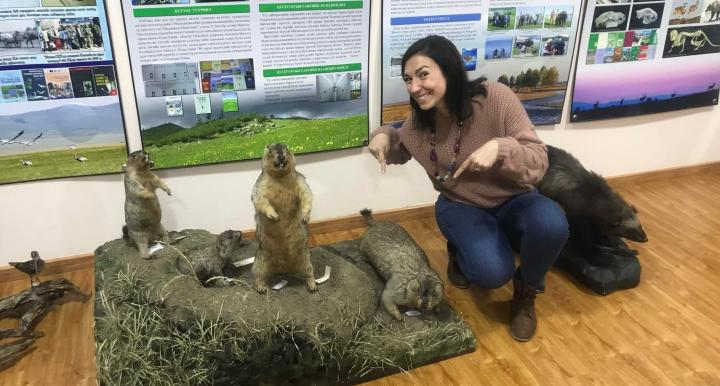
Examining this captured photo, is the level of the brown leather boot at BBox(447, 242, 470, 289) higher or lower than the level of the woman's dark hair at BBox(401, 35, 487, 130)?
lower

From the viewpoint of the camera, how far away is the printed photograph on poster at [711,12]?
397 cm

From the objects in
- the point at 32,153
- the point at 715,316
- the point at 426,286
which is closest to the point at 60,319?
the point at 32,153

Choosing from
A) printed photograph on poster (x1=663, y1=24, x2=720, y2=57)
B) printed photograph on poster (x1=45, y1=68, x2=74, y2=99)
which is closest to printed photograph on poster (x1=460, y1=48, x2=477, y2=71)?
printed photograph on poster (x1=663, y1=24, x2=720, y2=57)

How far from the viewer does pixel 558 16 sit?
11.8 ft

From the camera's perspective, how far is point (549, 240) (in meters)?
2.49

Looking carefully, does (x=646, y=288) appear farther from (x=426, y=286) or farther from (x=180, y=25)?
(x=180, y=25)

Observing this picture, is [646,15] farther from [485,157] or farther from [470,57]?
[485,157]

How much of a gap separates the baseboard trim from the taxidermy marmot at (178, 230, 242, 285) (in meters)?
0.72

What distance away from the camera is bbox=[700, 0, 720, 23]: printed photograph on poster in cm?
397

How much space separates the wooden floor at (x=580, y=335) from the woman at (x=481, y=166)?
0.60 feet

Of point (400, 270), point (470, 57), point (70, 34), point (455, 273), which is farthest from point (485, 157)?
point (70, 34)

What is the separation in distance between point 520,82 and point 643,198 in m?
1.53

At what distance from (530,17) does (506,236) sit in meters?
1.63

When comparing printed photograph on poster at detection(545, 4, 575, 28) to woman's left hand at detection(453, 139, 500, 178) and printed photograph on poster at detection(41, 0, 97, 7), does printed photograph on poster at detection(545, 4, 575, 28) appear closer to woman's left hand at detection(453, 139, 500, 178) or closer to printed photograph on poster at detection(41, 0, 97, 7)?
woman's left hand at detection(453, 139, 500, 178)
